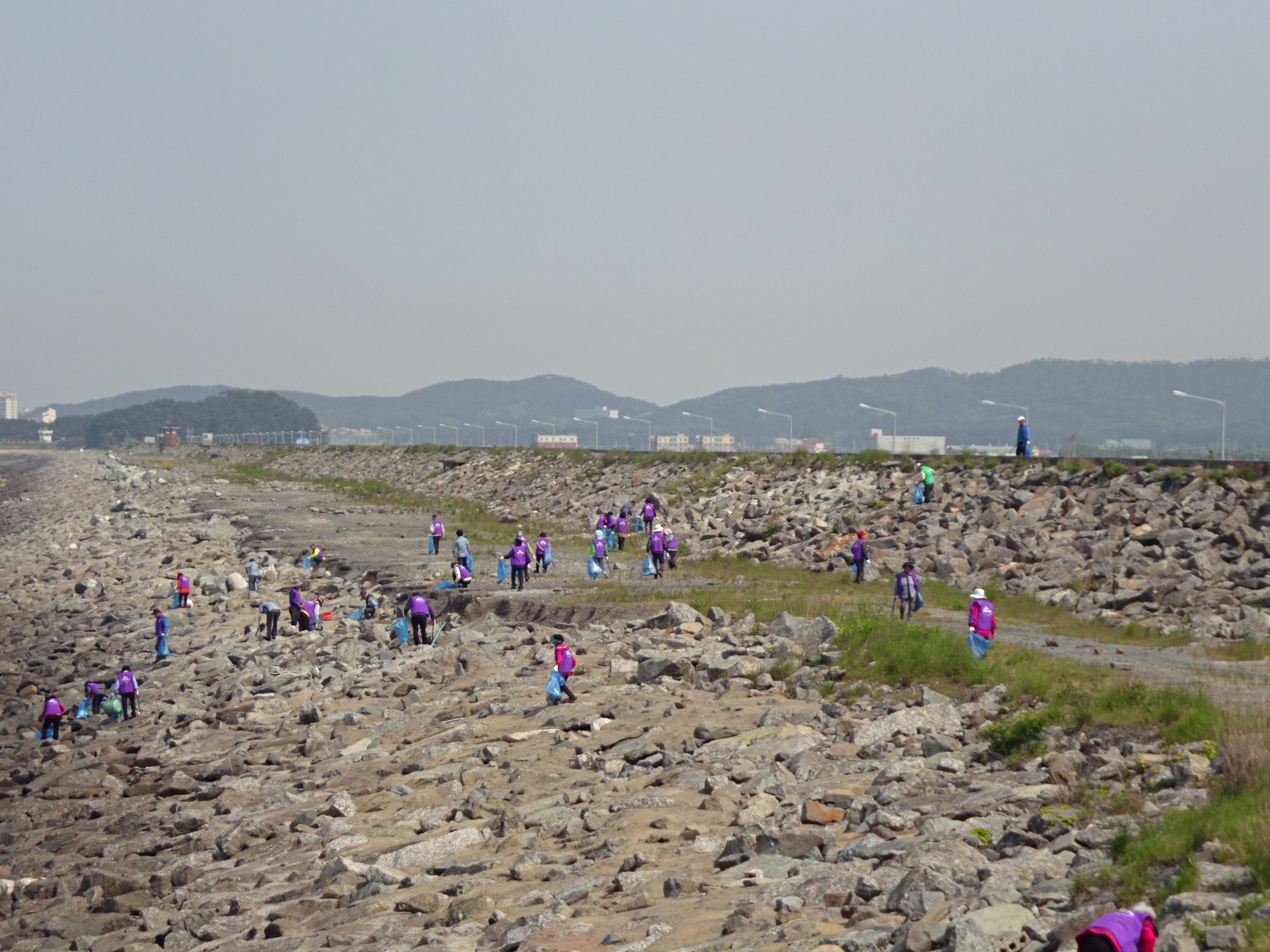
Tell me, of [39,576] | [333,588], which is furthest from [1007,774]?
[39,576]

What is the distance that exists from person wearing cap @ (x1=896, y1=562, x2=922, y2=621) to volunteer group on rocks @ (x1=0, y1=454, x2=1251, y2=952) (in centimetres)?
10

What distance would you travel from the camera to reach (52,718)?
875 inches

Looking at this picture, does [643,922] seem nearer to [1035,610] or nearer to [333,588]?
[1035,610]

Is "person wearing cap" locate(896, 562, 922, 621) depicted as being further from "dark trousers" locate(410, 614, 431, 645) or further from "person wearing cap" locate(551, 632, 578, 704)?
"dark trousers" locate(410, 614, 431, 645)

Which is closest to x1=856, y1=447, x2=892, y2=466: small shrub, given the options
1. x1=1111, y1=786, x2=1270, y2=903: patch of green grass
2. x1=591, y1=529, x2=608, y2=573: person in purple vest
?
x1=591, y1=529, x2=608, y2=573: person in purple vest

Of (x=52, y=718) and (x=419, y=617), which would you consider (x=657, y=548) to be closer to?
(x=419, y=617)

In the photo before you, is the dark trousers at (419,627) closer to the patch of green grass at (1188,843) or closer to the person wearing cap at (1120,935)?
the patch of green grass at (1188,843)

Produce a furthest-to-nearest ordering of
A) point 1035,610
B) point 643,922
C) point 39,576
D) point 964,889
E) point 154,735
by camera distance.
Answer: point 39,576, point 1035,610, point 154,735, point 643,922, point 964,889

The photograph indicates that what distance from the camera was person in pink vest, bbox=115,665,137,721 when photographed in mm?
23234

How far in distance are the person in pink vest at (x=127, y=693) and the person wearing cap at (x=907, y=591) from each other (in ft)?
50.8

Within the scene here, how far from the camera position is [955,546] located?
3148 centimetres

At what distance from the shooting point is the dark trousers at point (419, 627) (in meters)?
26.1

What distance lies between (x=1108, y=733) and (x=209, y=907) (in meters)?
10.2

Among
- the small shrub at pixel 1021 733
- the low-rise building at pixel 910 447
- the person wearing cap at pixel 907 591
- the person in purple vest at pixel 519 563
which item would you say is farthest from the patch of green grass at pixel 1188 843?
the low-rise building at pixel 910 447
